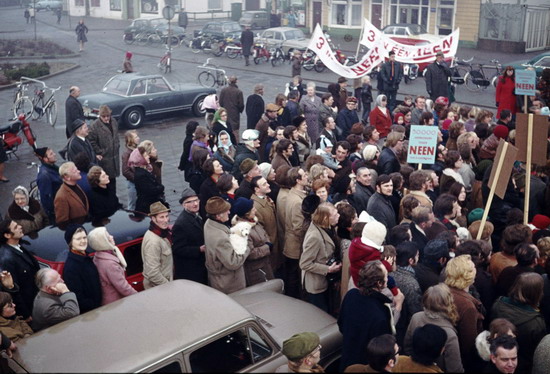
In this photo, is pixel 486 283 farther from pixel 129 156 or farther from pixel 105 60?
pixel 105 60

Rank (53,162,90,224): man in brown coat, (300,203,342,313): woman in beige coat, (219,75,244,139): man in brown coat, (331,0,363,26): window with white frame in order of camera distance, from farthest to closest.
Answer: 1. (331,0,363,26): window with white frame
2. (219,75,244,139): man in brown coat
3. (53,162,90,224): man in brown coat
4. (300,203,342,313): woman in beige coat

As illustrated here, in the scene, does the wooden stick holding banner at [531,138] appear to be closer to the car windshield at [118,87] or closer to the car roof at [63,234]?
the car roof at [63,234]

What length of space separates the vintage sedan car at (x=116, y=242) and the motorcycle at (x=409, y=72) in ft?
62.7

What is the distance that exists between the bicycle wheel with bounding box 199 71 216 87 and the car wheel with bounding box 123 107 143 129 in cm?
638

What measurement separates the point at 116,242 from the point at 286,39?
27084mm

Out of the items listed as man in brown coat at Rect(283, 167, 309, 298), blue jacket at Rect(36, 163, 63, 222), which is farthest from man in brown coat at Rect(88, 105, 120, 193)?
man in brown coat at Rect(283, 167, 309, 298)

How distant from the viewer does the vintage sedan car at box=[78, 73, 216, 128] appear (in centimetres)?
1803

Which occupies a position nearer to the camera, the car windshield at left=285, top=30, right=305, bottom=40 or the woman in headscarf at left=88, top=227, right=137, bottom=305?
the woman in headscarf at left=88, top=227, right=137, bottom=305

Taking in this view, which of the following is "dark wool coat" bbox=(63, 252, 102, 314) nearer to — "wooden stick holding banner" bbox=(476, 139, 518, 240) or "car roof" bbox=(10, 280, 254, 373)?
"car roof" bbox=(10, 280, 254, 373)

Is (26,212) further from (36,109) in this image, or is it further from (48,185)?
(36,109)

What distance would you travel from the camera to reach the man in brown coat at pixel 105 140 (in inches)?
465

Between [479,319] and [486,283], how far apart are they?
526 millimetres

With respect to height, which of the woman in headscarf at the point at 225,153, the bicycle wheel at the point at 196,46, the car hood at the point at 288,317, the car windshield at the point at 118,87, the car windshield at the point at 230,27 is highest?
the car windshield at the point at 230,27

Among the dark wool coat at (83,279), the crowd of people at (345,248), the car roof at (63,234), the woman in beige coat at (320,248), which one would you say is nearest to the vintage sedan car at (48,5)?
the crowd of people at (345,248)
